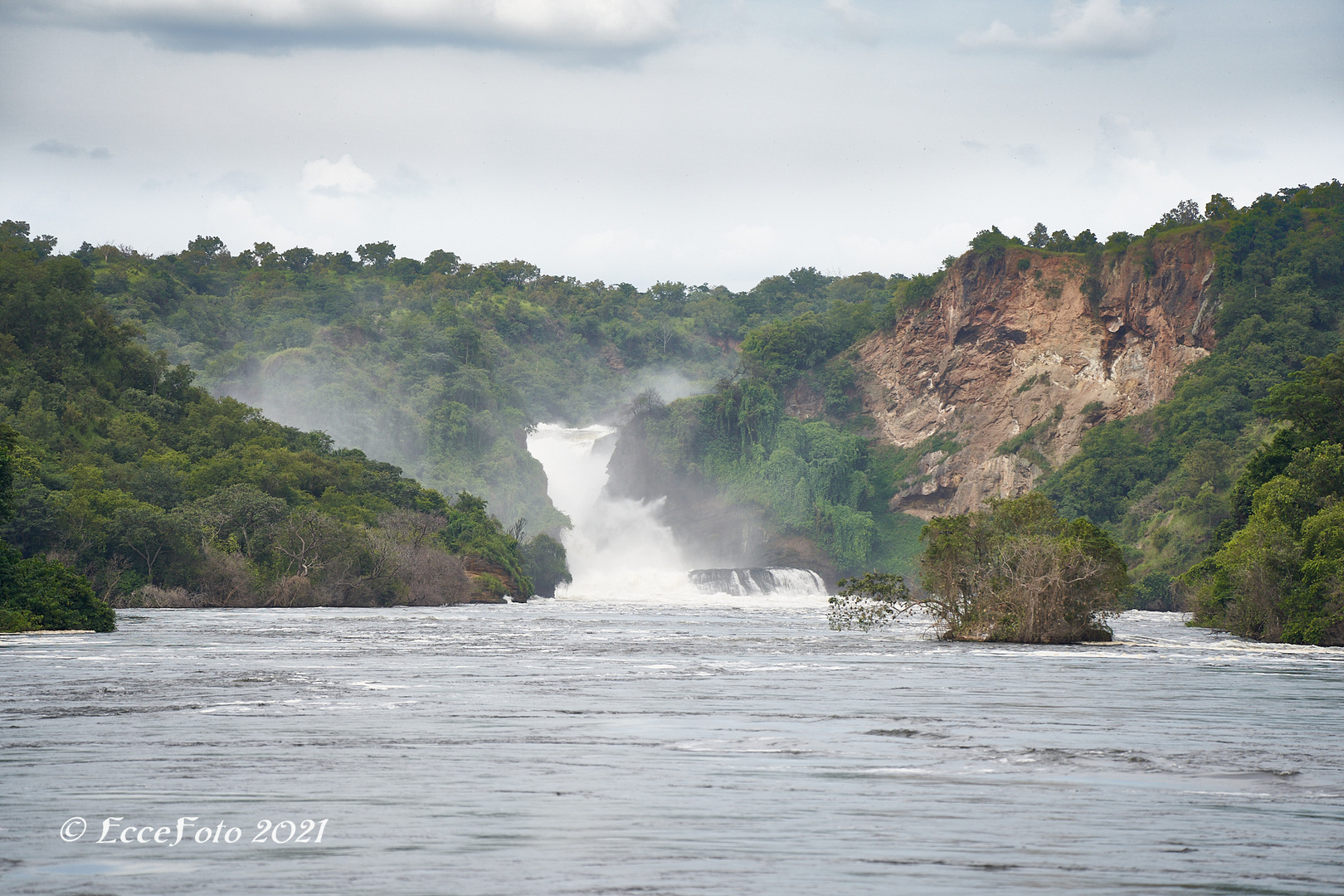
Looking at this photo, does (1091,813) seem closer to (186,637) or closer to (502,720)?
(502,720)

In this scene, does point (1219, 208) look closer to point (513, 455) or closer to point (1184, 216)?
point (1184, 216)

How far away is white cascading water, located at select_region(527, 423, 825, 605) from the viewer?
135 meters

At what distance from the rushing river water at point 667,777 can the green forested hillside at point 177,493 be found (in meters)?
25.7

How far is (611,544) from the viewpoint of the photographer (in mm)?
153500

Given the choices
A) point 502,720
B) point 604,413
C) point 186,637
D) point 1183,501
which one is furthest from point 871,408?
point 502,720

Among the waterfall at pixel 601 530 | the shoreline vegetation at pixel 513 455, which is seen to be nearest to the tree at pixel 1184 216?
the shoreline vegetation at pixel 513 455

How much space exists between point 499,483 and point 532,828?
147022 mm

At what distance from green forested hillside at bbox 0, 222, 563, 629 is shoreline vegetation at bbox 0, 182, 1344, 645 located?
20cm

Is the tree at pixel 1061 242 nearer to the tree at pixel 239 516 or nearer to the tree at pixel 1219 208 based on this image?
the tree at pixel 1219 208

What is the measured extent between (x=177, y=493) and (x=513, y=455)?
8404 cm

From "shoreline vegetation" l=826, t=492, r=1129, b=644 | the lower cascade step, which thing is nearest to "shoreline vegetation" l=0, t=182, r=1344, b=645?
"shoreline vegetation" l=826, t=492, r=1129, b=644

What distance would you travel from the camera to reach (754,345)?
180375mm

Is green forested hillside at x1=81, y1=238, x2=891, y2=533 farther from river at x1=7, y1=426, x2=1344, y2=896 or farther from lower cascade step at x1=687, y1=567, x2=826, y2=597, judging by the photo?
river at x1=7, y1=426, x2=1344, y2=896

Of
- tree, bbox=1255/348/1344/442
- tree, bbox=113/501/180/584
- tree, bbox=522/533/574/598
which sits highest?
tree, bbox=1255/348/1344/442
